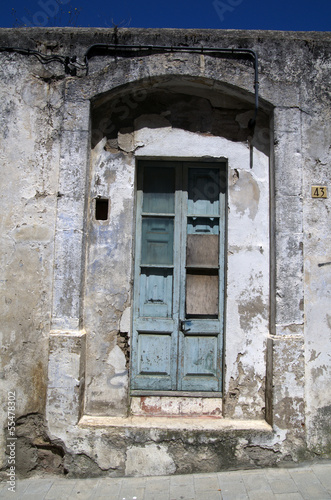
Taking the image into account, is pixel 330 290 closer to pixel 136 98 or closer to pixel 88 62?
pixel 136 98

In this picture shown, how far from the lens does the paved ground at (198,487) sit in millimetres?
2959

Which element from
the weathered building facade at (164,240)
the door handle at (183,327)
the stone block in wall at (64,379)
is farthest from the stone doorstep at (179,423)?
the door handle at (183,327)

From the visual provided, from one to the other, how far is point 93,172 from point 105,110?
68 cm

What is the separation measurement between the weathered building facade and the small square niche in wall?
0.03ft

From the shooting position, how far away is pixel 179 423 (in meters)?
3.42

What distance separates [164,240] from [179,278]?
1.39 feet

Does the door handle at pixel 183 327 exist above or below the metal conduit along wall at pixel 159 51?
below

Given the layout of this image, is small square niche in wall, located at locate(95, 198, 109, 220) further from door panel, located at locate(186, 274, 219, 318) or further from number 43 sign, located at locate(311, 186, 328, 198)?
number 43 sign, located at locate(311, 186, 328, 198)

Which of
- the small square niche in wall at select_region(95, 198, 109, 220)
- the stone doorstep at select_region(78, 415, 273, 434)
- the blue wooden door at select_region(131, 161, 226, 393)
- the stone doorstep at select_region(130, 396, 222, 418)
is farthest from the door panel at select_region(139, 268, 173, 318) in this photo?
the stone doorstep at select_region(78, 415, 273, 434)

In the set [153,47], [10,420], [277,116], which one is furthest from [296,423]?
[153,47]

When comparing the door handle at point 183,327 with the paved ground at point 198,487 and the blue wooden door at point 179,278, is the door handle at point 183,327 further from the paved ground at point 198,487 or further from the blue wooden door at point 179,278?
the paved ground at point 198,487

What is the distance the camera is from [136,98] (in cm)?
384

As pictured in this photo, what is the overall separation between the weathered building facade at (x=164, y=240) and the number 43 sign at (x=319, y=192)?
0.03 feet

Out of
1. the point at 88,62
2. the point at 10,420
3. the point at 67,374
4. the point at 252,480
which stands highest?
the point at 88,62
